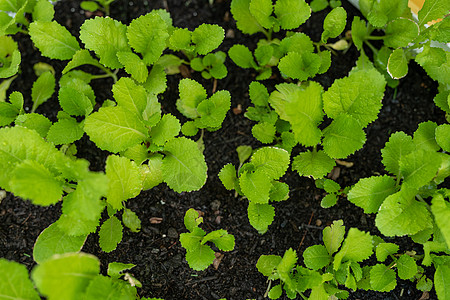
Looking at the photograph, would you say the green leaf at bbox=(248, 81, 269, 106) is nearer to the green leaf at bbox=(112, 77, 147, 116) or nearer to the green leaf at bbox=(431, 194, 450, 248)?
the green leaf at bbox=(112, 77, 147, 116)

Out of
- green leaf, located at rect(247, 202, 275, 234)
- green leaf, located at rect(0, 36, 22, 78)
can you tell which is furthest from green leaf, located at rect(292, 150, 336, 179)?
green leaf, located at rect(0, 36, 22, 78)

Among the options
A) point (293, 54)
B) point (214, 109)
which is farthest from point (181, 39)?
point (293, 54)

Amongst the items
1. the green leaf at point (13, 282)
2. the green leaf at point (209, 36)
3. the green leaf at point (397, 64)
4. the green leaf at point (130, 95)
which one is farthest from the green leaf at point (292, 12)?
the green leaf at point (13, 282)

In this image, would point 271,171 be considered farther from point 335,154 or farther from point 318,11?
point 318,11

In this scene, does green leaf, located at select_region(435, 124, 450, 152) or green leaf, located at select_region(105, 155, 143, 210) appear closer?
green leaf, located at select_region(105, 155, 143, 210)

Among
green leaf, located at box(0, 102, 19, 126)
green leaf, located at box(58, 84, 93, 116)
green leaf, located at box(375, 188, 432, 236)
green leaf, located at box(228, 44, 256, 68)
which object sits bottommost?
green leaf, located at box(375, 188, 432, 236)

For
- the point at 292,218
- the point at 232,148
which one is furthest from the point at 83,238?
the point at 292,218

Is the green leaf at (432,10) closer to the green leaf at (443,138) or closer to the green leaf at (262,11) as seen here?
the green leaf at (443,138)

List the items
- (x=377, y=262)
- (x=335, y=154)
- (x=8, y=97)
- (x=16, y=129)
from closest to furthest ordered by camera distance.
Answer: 1. (x=16, y=129)
2. (x=335, y=154)
3. (x=377, y=262)
4. (x=8, y=97)
